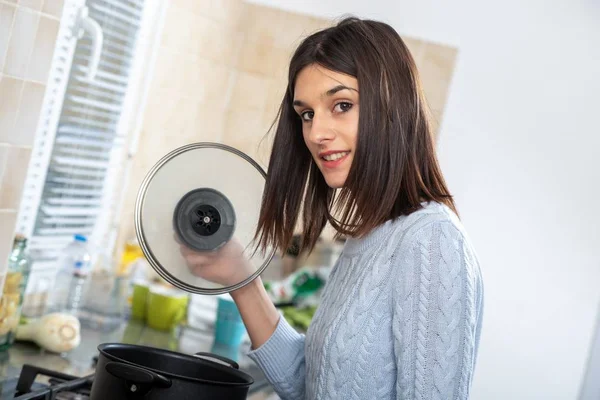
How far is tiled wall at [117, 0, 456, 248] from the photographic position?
2.80m

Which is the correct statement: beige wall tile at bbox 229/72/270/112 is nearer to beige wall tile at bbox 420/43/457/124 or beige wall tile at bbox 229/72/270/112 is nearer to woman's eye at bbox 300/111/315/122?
beige wall tile at bbox 420/43/457/124

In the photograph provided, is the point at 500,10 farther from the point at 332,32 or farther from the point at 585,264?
the point at 332,32

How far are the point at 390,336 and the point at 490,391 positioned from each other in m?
1.84

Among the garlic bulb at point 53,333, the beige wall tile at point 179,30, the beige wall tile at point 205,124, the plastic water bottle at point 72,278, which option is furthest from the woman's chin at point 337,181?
the beige wall tile at point 205,124

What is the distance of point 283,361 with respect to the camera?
1511 millimetres

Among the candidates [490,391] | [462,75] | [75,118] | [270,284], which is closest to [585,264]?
[490,391]

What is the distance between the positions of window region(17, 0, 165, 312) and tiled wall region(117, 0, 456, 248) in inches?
4.0

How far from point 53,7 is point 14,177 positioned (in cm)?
31

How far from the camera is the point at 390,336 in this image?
1226 mm

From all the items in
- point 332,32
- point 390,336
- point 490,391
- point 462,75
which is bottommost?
point 490,391

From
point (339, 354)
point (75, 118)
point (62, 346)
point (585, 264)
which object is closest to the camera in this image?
point (339, 354)

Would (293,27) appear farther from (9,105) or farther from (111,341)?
(9,105)

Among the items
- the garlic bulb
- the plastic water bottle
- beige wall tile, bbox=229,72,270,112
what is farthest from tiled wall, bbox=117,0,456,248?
the garlic bulb

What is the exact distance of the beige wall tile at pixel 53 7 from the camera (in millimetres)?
1402
